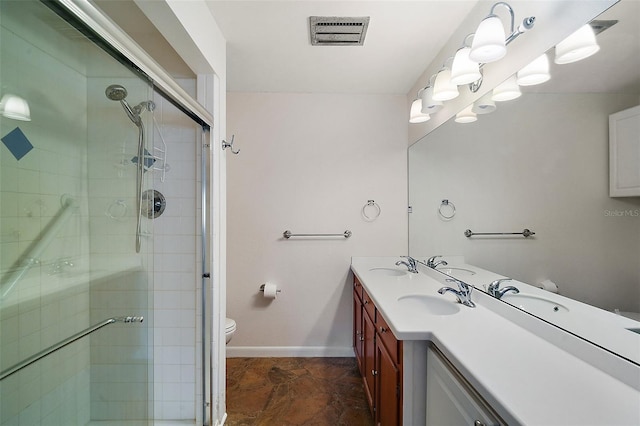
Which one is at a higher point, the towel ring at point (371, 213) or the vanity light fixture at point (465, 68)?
the vanity light fixture at point (465, 68)

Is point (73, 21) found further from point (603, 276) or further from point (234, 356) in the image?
point (234, 356)

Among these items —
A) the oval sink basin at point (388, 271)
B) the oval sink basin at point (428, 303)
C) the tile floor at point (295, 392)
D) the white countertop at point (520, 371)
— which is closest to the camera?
the white countertop at point (520, 371)

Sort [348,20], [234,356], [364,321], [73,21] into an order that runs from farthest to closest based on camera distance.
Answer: [234,356] → [364,321] → [348,20] → [73,21]

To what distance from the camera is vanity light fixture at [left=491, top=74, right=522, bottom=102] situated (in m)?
1.21

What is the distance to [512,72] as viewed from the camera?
1238 millimetres

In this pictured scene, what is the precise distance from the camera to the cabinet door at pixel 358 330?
2.09 m

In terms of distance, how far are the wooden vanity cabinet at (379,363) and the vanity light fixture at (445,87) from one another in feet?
4.54

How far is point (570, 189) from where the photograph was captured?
97 cm

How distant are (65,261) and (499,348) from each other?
6.40 ft

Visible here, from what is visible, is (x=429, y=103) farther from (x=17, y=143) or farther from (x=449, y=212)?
(x=17, y=143)

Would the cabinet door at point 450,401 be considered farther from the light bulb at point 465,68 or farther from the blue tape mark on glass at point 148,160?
the blue tape mark on glass at point 148,160

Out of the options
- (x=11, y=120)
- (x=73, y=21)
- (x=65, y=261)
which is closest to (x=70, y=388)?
(x=65, y=261)

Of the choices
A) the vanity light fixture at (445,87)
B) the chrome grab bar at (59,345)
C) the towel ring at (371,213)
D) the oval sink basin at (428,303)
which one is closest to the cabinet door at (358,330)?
the oval sink basin at (428,303)

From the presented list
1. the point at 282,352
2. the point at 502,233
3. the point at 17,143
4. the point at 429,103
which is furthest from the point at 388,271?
the point at 17,143
